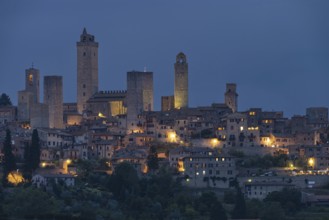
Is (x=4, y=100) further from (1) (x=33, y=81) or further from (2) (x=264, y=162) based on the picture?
(2) (x=264, y=162)

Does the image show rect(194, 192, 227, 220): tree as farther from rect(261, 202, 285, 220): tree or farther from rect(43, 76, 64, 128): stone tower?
rect(43, 76, 64, 128): stone tower

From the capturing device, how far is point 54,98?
106m

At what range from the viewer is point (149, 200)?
8612cm

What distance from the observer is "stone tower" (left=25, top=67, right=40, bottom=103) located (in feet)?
358

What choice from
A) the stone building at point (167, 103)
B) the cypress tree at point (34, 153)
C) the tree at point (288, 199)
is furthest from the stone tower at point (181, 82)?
the tree at point (288, 199)

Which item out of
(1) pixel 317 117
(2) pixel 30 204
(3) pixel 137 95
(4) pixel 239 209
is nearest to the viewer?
(2) pixel 30 204

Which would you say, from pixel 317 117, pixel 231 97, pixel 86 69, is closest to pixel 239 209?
pixel 231 97

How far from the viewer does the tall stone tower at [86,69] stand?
366 feet

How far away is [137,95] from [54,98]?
5.76 meters

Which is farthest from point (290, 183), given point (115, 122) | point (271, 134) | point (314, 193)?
point (115, 122)

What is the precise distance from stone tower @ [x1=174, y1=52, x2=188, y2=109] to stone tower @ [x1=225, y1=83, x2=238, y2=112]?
9.24 feet

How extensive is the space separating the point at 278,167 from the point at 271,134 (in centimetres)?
546

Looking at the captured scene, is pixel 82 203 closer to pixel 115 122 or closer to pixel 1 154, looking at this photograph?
pixel 1 154

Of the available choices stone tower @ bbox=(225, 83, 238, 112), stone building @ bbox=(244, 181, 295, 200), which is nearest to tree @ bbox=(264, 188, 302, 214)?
stone building @ bbox=(244, 181, 295, 200)
